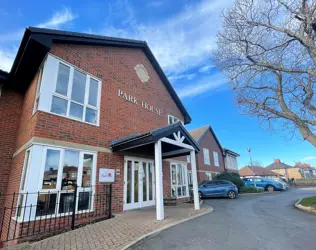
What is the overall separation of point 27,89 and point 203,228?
9639 mm

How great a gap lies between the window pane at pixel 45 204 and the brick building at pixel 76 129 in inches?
1.1

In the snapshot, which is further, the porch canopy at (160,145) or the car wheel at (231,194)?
the car wheel at (231,194)

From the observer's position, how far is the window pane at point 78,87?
24.8 ft

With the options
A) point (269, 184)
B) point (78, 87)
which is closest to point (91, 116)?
point (78, 87)

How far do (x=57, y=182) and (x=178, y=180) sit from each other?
27.3 feet

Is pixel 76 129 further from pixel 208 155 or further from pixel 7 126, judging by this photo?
pixel 208 155

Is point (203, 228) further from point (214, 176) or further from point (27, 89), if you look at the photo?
point (214, 176)

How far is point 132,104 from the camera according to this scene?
10.4 m

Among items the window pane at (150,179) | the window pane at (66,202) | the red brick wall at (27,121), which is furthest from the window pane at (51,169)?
the window pane at (150,179)

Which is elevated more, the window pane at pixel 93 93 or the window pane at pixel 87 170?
the window pane at pixel 93 93

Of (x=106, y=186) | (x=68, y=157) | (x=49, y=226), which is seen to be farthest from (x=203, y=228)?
(x=68, y=157)

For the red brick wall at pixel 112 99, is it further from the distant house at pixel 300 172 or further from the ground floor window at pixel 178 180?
the distant house at pixel 300 172

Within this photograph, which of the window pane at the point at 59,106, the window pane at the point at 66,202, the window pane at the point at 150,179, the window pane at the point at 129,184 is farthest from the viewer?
the window pane at the point at 150,179

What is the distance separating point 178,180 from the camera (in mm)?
12648
